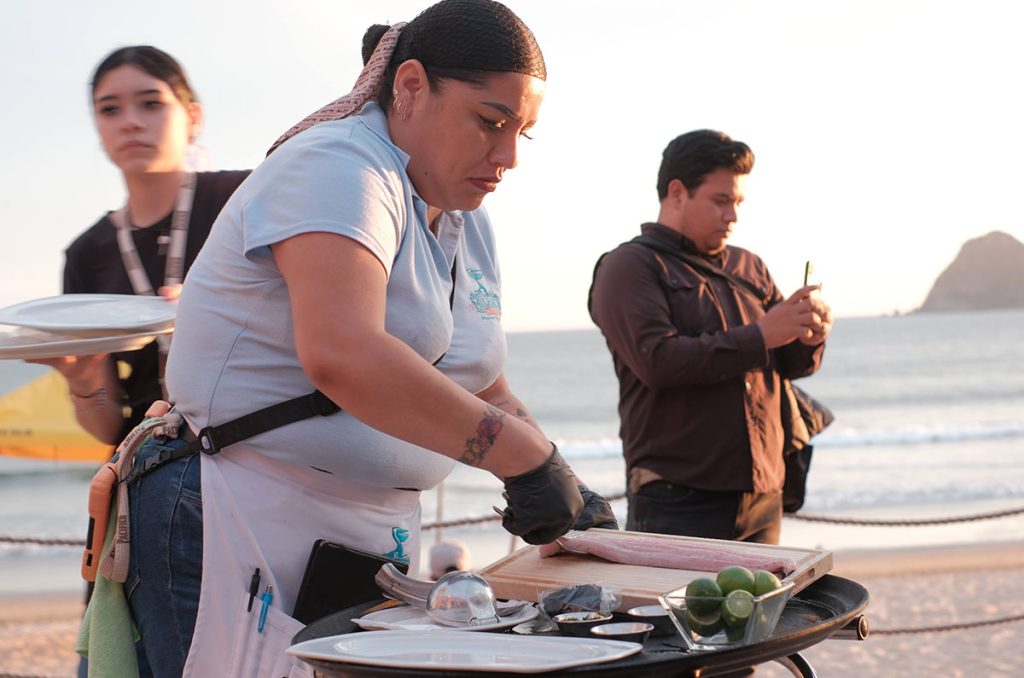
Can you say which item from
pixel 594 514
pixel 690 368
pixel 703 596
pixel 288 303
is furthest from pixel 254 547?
pixel 690 368

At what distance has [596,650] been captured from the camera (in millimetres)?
1371

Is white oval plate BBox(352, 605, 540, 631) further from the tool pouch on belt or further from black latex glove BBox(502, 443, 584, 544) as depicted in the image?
the tool pouch on belt

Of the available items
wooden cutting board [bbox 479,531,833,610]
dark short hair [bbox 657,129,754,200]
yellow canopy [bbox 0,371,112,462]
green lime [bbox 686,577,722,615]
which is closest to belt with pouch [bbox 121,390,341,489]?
wooden cutting board [bbox 479,531,833,610]

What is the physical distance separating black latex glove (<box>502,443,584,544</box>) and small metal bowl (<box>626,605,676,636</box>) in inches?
5.7

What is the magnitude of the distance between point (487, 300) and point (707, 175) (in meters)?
1.95

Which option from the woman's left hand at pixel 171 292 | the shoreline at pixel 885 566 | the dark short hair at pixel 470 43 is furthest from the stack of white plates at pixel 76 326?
the shoreline at pixel 885 566

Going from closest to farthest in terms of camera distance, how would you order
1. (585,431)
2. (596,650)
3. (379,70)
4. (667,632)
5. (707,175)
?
(596,650) → (667,632) → (379,70) → (707,175) → (585,431)

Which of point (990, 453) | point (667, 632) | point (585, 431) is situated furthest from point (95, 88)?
point (585, 431)

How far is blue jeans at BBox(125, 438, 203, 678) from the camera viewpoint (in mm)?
1767

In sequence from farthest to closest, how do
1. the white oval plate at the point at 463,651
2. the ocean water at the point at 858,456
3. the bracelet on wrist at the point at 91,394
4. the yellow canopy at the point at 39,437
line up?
the yellow canopy at the point at 39,437
the ocean water at the point at 858,456
the bracelet on wrist at the point at 91,394
the white oval plate at the point at 463,651

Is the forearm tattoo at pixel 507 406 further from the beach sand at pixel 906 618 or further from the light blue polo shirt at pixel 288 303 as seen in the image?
the beach sand at pixel 906 618

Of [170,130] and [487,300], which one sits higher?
[170,130]

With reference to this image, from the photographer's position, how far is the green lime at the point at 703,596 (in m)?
1.43

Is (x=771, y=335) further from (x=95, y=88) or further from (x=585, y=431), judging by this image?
(x=585, y=431)
